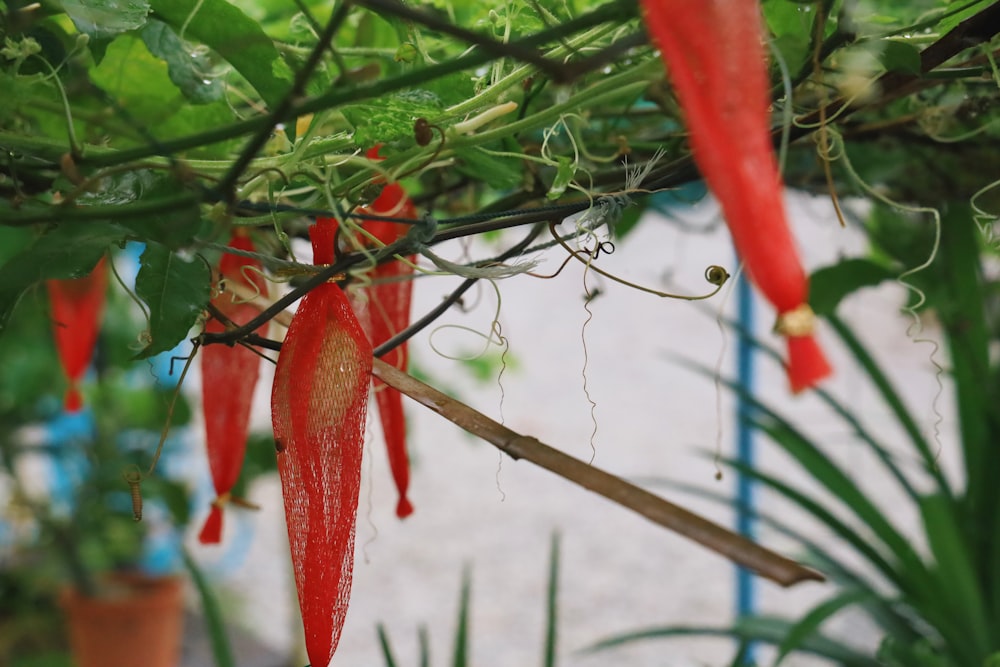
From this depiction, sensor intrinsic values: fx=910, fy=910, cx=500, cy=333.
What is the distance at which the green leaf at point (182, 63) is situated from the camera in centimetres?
34

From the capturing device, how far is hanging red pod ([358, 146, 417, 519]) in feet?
1.22

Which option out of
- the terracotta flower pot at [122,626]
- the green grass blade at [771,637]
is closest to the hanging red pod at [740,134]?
the green grass blade at [771,637]

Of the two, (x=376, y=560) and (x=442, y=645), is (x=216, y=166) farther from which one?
(x=376, y=560)

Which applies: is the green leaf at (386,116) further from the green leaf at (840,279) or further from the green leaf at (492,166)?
the green leaf at (840,279)

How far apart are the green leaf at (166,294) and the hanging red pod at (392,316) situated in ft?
0.28

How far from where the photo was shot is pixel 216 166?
0.33 meters

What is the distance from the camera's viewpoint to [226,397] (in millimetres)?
409

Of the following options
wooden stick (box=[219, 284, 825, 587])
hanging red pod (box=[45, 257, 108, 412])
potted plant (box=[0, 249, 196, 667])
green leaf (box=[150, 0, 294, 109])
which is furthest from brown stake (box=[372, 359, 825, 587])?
potted plant (box=[0, 249, 196, 667])

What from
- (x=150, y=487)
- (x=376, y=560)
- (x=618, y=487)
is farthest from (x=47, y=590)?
(x=618, y=487)

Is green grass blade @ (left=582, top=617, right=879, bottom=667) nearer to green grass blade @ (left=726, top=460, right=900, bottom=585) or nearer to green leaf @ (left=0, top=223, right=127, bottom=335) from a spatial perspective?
green grass blade @ (left=726, top=460, right=900, bottom=585)

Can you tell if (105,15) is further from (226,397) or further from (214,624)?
(214,624)

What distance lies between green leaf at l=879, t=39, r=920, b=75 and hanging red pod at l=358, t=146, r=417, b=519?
0.60 ft

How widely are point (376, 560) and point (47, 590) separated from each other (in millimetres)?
727

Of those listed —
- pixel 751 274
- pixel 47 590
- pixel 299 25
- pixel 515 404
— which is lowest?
pixel 751 274
